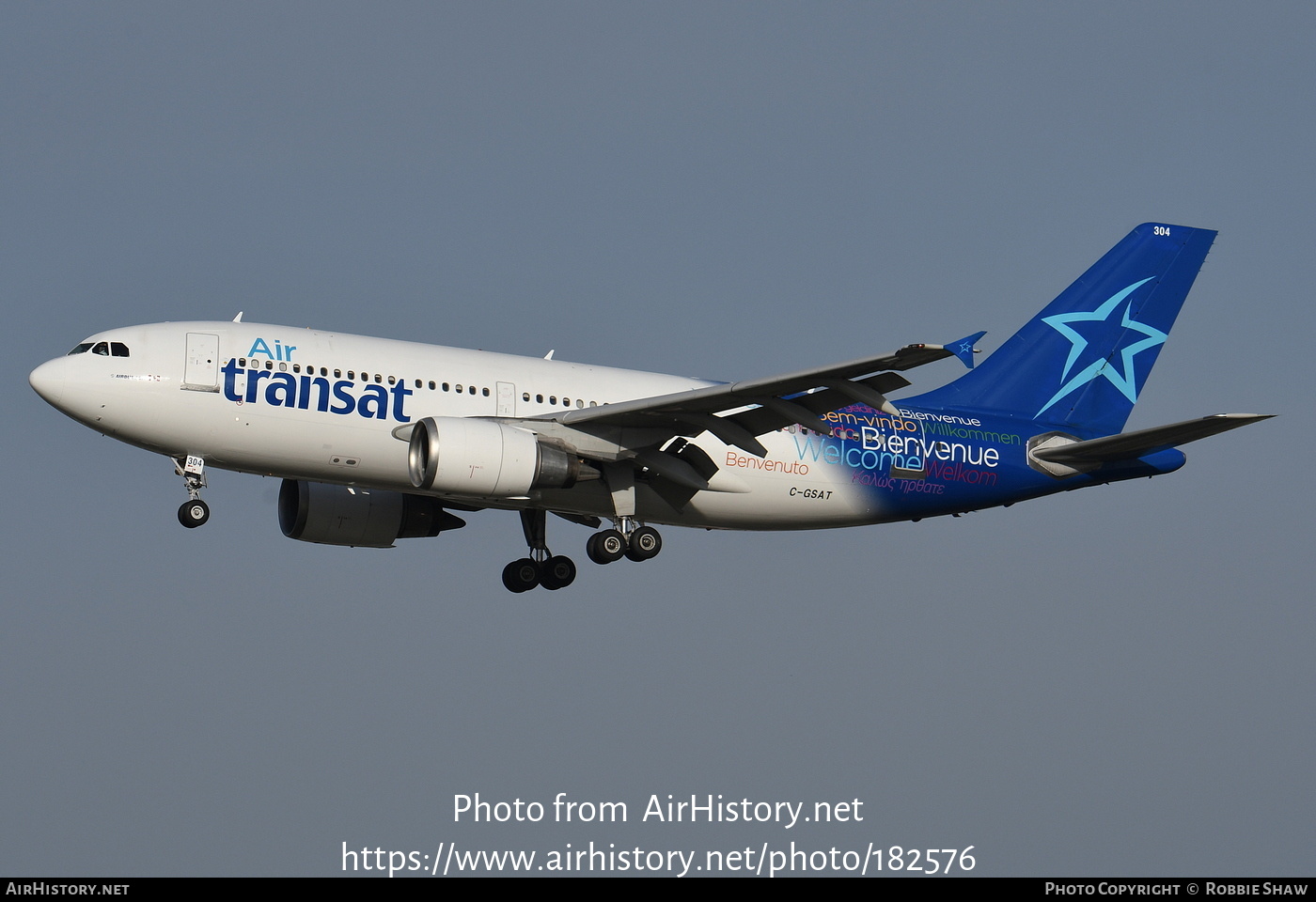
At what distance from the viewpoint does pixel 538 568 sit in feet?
124

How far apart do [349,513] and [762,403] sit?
11.1 meters

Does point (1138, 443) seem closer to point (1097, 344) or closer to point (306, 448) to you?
point (1097, 344)

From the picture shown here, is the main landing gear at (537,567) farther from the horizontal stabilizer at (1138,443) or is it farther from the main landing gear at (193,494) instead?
the horizontal stabilizer at (1138,443)

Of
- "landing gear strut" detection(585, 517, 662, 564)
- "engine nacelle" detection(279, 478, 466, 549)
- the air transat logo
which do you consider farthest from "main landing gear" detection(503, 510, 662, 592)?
the air transat logo

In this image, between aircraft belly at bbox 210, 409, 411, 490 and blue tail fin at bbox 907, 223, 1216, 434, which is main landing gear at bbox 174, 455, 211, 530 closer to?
aircraft belly at bbox 210, 409, 411, 490

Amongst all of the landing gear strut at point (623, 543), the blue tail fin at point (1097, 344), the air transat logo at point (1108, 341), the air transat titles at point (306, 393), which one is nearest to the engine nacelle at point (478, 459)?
the air transat titles at point (306, 393)

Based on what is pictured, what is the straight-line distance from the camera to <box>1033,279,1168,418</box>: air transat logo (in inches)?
1564

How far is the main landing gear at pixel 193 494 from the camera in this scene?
3134 centimetres

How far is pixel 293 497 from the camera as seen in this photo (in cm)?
3706

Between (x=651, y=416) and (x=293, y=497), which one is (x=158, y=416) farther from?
(x=651, y=416)

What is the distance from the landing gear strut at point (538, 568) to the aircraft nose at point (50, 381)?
1127 centimetres

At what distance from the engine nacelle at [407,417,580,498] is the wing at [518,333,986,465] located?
1.29m

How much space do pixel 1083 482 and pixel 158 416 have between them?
20419 millimetres

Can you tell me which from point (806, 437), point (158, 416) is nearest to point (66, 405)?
point (158, 416)
